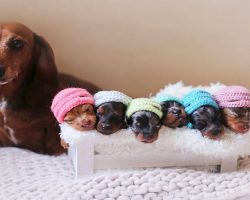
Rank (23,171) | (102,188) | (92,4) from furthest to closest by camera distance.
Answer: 1. (92,4)
2. (23,171)
3. (102,188)

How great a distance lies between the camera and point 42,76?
88 cm

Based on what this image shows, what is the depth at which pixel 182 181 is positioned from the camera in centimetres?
74

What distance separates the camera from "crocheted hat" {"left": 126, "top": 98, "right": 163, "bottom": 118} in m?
0.73

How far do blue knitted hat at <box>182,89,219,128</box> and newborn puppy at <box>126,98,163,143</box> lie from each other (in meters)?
0.06

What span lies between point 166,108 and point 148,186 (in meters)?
0.13

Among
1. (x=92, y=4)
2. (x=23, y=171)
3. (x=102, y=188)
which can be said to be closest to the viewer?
(x=102, y=188)

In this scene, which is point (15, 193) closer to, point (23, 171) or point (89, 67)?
point (23, 171)

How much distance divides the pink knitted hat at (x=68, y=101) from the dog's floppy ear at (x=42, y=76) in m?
0.14

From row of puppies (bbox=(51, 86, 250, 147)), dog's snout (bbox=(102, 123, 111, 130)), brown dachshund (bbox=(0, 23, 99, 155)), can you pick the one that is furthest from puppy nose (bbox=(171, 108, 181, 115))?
brown dachshund (bbox=(0, 23, 99, 155))

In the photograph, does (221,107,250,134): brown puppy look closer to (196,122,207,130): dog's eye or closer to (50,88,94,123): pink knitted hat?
(196,122,207,130): dog's eye

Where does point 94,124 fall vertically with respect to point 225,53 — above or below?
below

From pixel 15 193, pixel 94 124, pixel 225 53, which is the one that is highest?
pixel 225 53

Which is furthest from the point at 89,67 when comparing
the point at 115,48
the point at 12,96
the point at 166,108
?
the point at 166,108

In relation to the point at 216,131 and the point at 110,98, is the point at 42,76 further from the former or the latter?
the point at 216,131
